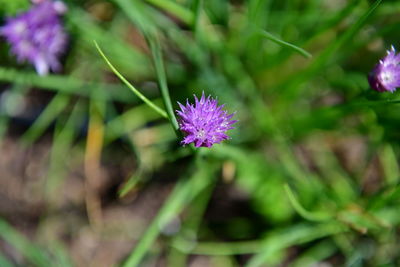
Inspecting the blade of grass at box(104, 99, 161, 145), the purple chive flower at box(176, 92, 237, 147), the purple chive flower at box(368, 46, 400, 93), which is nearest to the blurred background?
the blade of grass at box(104, 99, 161, 145)

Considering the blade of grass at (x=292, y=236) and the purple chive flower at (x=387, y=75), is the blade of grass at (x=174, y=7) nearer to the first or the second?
the purple chive flower at (x=387, y=75)

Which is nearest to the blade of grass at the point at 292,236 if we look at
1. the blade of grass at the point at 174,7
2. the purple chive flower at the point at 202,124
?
the purple chive flower at the point at 202,124

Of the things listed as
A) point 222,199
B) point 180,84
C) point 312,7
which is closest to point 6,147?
point 180,84

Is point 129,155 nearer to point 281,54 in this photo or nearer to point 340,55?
point 281,54

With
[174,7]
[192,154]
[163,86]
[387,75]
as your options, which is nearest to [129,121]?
[192,154]

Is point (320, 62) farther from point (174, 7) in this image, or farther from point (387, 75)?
point (174, 7)
